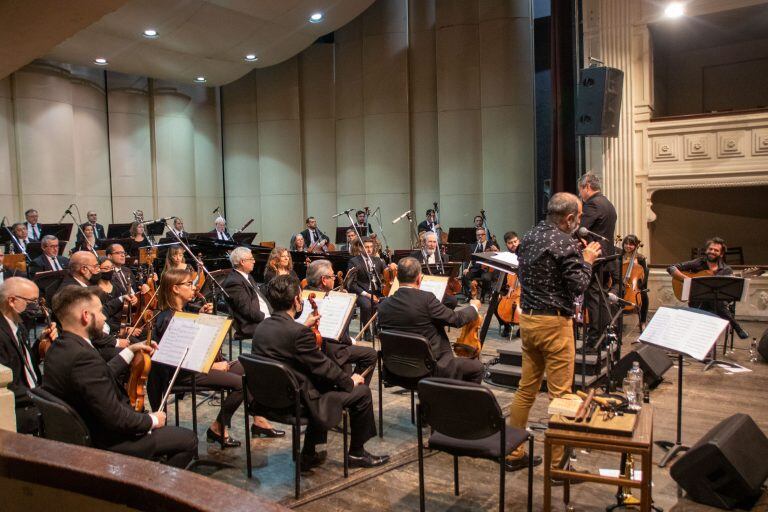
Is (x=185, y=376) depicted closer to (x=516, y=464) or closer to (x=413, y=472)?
(x=413, y=472)

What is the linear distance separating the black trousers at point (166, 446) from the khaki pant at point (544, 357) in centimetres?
189

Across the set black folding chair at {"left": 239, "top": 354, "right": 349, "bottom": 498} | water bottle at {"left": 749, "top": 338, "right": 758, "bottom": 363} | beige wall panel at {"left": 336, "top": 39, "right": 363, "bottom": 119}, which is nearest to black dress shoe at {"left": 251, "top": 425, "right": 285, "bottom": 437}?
black folding chair at {"left": 239, "top": 354, "right": 349, "bottom": 498}

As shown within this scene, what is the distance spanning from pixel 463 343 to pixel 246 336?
1822mm

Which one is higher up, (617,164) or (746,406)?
(617,164)

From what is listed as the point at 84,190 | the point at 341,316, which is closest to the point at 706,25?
the point at 341,316

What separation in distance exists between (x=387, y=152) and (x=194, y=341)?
11841 mm

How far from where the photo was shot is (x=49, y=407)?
3.08 metres

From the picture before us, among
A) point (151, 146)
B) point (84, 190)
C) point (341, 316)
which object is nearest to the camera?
point (341, 316)

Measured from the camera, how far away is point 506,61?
46.1 feet

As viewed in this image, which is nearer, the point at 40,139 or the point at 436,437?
the point at 436,437

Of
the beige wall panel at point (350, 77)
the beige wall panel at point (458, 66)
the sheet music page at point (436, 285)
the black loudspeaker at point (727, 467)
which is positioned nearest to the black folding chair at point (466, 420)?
the black loudspeaker at point (727, 467)

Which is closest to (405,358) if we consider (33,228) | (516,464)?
(516,464)

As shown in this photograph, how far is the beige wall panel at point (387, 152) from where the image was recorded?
15.3 m

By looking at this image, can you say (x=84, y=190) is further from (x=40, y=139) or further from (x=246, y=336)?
(x=246, y=336)
